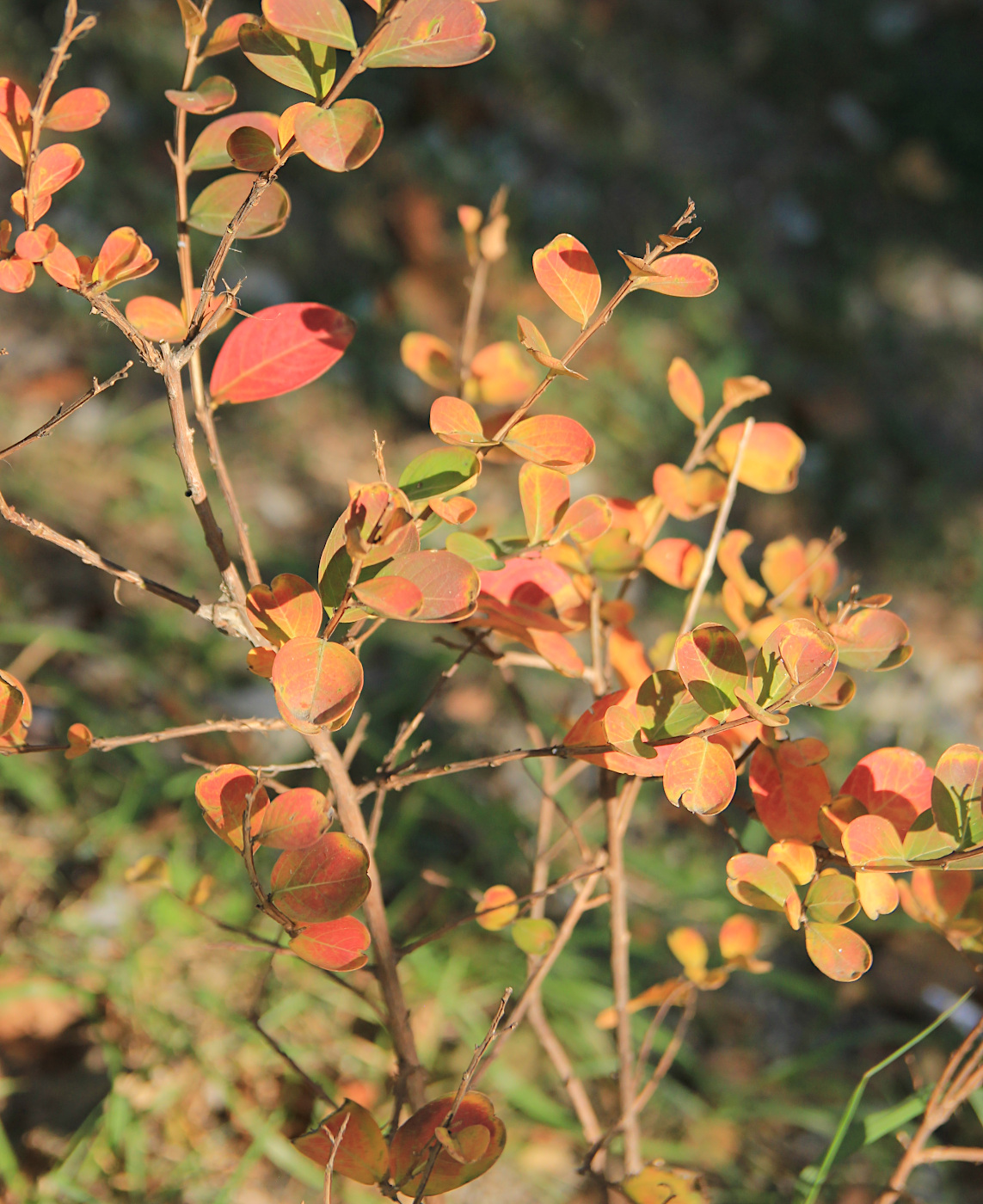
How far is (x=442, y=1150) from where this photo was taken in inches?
14.9

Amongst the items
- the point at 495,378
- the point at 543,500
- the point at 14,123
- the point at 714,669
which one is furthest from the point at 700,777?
the point at 14,123

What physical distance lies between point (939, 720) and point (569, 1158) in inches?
42.3

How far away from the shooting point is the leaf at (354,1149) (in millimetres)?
392

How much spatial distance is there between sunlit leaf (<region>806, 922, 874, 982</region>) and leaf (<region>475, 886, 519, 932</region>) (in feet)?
0.56

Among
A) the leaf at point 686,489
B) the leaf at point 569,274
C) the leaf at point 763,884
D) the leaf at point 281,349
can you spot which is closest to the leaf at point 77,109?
the leaf at point 281,349

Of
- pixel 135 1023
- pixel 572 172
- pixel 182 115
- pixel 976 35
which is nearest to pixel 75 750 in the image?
pixel 182 115

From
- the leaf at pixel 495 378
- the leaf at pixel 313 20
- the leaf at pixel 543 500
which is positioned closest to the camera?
the leaf at pixel 313 20

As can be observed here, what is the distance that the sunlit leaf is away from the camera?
36 cm

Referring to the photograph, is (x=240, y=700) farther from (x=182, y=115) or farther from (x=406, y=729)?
(x=182, y=115)

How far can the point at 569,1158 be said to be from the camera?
2.79 ft

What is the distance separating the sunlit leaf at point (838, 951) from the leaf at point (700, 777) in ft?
0.25

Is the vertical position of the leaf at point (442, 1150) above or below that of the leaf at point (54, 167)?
below

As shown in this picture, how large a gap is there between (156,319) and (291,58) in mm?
140

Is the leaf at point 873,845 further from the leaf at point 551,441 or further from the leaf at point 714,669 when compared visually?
the leaf at point 551,441
